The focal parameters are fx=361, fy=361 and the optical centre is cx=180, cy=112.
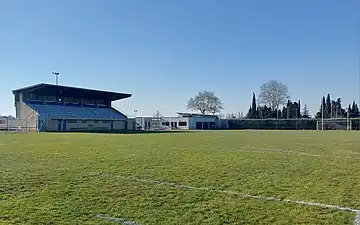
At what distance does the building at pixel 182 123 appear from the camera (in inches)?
3369

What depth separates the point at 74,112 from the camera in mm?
62125

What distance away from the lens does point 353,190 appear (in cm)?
732

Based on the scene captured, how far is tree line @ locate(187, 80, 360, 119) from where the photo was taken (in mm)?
92562

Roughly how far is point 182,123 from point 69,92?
30.7 meters

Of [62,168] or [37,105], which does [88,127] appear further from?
[62,168]

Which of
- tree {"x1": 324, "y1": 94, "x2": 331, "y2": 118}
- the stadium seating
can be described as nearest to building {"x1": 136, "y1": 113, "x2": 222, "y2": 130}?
the stadium seating

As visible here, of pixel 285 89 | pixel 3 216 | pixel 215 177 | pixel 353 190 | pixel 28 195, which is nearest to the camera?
pixel 3 216

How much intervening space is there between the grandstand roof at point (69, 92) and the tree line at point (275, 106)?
98.2ft

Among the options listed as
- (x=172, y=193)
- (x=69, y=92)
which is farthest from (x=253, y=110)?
(x=172, y=193)

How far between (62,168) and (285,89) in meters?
87.5

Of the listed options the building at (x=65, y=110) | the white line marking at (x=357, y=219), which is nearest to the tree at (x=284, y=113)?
the building at (x=65, y=110)

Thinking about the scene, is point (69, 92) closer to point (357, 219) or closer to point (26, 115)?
point (26, 115)

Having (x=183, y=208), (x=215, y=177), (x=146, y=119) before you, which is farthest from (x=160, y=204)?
(x=146, y=119)

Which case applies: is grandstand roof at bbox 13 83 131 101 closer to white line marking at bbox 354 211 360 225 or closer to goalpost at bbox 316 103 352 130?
goalpost at bbox 316 103 352 130
